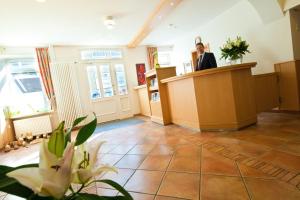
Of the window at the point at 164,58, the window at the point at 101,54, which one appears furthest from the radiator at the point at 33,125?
the window at the point at 164,58

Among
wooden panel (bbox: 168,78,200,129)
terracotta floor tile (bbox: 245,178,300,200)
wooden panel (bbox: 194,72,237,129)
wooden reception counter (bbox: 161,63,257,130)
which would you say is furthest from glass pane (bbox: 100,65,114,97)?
terracotta floor tile (bbox: 245,178,300,200)

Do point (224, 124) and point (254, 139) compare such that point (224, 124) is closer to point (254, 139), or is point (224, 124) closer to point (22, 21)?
point (254, 139)

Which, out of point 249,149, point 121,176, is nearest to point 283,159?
point 249,149

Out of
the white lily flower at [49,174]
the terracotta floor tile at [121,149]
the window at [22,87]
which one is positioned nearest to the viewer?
the white lily flower at [49,174]

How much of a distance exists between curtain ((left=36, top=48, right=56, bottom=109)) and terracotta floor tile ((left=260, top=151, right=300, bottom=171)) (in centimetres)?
529

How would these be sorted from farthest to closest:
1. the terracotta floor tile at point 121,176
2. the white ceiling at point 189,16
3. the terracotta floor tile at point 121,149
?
the white ceiling at point 189,16 → the terracotta floor tile at point 121,149 → the terracotta floor tile at point 121,176

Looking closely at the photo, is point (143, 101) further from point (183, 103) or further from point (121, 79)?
point (183, 103)

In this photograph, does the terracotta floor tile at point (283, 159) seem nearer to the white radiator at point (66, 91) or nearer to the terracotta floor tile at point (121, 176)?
the terracotta floor tile at point (121, 176)

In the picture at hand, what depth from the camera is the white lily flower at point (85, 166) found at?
40 cm

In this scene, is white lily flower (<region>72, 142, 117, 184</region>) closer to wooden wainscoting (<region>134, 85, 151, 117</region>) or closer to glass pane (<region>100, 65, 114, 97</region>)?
wooden wainscoting (<region>134, 85, 151, 117</region>)

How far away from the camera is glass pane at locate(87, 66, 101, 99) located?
19.6 ft

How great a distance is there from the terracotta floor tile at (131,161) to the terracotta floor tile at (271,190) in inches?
48.9

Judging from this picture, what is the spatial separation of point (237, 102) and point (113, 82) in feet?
14.0

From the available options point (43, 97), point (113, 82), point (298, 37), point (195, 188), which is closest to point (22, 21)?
point (43, 97)
